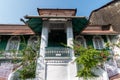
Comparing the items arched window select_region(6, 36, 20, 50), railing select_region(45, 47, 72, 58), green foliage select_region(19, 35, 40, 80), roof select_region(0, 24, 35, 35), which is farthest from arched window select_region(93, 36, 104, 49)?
arched window select_region(6, 36, 20, 50)

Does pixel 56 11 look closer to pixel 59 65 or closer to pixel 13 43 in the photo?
pixel 13 43

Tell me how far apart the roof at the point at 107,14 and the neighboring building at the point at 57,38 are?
1389 mm

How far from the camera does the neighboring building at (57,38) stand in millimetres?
12594

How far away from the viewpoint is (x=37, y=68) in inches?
493

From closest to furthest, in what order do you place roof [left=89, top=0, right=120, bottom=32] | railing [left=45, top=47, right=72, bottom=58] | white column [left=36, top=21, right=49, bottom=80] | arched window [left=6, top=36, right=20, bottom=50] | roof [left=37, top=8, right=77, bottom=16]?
white column [left=36, top=21, right=49, bottom=80] < railing [left=45, top=47, right=72, bottom=58] < arched window [left=6, top=36, right=20, bottom=50] < roof [left=37, top=8, right=77, bottom=16] < roof [left=89, top=0, right=120, bottom=32]

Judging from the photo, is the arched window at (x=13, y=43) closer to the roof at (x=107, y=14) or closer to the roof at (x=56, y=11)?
the roof at (x=56, y=11)

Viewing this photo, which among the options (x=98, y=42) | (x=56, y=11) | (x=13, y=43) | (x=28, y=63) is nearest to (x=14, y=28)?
(x=13, y=43)

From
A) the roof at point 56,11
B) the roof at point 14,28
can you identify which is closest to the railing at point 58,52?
the roof at point 14,28

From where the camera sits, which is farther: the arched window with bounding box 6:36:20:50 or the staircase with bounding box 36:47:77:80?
the arched window with bounding box 6:36:20:50

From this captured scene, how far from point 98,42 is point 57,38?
3.47 metres

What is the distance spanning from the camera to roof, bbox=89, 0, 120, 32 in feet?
64.6

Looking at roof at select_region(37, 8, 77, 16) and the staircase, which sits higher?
roof at select_region(37, 8, 77, 16)

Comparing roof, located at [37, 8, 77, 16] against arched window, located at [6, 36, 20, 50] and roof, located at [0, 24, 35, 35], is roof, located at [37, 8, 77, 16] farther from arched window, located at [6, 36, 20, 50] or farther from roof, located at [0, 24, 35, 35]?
arched window, located at [6, 36, 20, 50]

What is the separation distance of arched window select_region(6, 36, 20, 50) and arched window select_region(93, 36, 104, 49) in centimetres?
637
